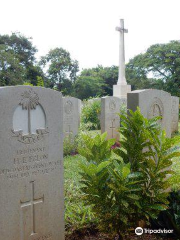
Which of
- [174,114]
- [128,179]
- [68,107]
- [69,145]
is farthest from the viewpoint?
[174,114]

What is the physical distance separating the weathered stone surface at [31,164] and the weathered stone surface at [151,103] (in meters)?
1.15

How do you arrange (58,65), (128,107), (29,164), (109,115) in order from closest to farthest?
(29,164), (128,107), (109,115), (58,65)

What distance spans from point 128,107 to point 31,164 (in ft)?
5.29

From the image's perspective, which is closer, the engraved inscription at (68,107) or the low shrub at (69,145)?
the low shrub at (69,145)

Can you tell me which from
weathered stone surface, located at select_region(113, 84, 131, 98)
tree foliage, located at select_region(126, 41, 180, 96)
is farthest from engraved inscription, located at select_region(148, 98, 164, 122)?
tree foliage, located at select_region(126, 41, 180, 96)

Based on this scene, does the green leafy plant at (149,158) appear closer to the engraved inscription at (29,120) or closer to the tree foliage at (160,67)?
the engraved inscription at (29,120)

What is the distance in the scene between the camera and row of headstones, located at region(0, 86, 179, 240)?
2.83 meters

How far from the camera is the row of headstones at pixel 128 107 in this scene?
3957 millimetres

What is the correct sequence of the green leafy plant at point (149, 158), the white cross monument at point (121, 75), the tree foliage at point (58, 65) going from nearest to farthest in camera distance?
the green leafy plant at point (149, 158) → the white cross monument at point (121, 75) → the tree foliage at point (58, 65)

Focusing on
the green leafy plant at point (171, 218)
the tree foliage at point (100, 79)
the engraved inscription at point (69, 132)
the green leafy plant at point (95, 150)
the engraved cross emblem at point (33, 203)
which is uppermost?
the tree foliage at point (100, 79)

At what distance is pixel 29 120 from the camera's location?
9.80 ft

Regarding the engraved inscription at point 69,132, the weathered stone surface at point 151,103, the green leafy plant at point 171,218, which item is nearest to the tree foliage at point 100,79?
the engraved inscription at point 69,132

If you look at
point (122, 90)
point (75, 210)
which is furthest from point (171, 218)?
point (122, 90)

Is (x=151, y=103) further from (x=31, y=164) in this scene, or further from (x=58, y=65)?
(x=58, y=65)
